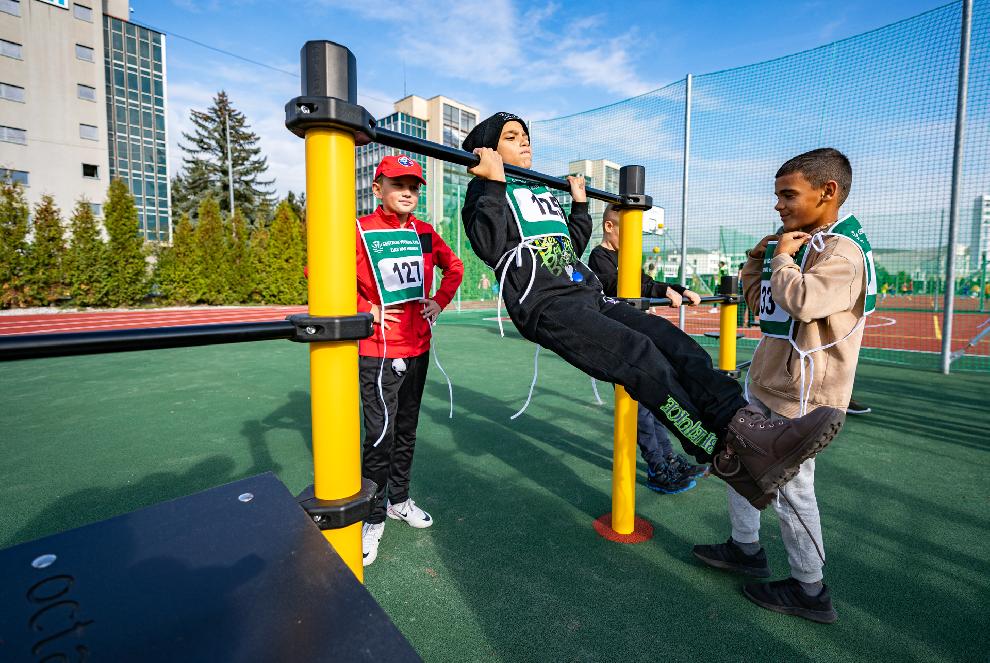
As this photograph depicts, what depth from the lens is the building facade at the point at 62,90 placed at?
21.8 metres

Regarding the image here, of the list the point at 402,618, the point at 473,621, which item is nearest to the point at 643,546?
the point at 473,621

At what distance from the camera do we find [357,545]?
1.11 m

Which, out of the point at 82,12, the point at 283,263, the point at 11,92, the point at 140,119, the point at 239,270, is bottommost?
the point at 239,270

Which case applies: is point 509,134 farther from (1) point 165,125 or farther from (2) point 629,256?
(1) point 165,125

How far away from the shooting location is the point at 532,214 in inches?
68.4

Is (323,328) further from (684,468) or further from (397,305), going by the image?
(684,468)

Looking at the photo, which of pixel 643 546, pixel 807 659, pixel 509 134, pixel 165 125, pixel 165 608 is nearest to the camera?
pixel 165 608

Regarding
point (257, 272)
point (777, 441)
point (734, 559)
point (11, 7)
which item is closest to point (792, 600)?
point (734, 559)

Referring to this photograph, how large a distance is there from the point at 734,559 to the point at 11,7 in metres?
33.7

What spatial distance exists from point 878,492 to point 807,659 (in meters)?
1.60

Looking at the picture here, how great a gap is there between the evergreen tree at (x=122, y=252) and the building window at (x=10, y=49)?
14.6m

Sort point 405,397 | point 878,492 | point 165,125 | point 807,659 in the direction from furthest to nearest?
point 165,125
point 878,492
point 405,397
point 807,659

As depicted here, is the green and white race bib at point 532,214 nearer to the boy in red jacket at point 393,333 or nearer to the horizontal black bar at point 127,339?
the boy in red jacket at point 393,333

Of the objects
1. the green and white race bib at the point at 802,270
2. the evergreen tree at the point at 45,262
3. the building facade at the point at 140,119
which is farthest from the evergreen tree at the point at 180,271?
the green and white race bib at the point at 802,270
